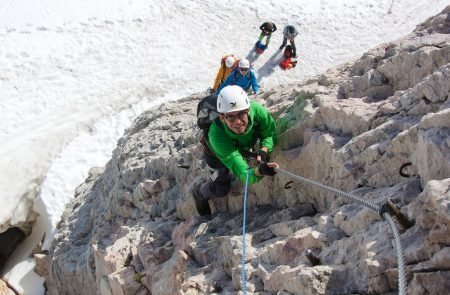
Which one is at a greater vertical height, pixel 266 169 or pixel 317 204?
pixel 266 169

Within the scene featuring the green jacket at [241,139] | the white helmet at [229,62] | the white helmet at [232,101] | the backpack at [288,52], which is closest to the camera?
the white helmet at [232,101]

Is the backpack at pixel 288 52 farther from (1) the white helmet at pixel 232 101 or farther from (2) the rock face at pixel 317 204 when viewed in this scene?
(1) the white helmet at pixel 232 101

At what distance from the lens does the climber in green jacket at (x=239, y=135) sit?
6.88 m

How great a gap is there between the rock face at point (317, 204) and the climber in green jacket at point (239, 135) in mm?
539

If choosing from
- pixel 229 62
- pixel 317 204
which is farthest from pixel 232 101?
pixel 229 62

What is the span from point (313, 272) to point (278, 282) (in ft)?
2.12

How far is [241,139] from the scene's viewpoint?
7.48 m

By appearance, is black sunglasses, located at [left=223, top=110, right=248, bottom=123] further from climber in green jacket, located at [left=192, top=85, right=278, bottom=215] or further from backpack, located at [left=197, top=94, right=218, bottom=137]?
backpack, located at [left=197, top=94, right=218, bottom=137]

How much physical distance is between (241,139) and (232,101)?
87cm

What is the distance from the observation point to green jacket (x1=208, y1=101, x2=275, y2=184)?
7.05 m

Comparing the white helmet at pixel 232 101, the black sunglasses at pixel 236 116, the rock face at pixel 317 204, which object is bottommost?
the rock face at pixel 317 204

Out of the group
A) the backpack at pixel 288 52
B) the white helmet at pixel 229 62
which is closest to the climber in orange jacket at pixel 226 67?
the white helmet at pixel 229 62

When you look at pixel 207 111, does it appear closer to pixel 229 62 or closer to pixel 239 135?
pixel 239 135

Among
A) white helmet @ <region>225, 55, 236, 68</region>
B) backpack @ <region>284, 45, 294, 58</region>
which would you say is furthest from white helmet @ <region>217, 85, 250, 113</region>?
backpack @ <region>284, 45, 294, 58</region>
